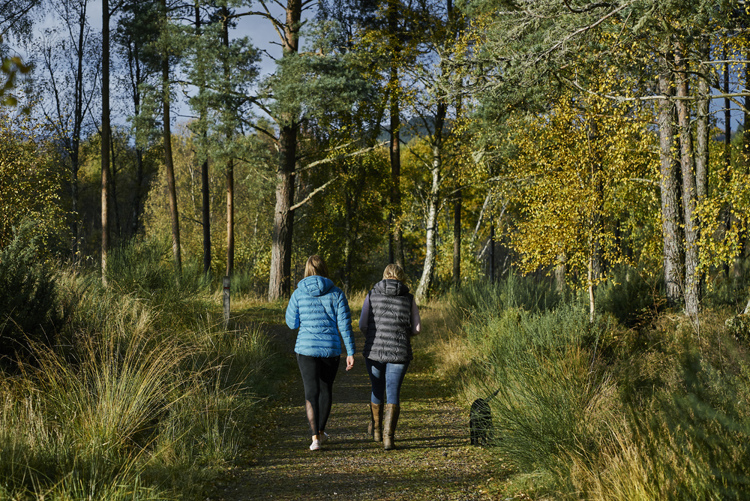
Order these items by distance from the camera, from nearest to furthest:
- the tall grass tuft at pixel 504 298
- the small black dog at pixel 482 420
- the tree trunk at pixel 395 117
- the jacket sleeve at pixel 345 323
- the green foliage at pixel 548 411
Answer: the green foliage at pixel 548 411
the small black dog at pixel 482 420
the jacket sleeve at pixel 345 323
the tall grass tuft at pixel 504 298
the tree trunk at pixel 395 117

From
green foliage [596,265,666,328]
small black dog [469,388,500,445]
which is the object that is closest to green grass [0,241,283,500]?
small black dog [469,388,500,445]

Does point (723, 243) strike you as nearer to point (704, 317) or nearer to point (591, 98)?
point (704, 317)

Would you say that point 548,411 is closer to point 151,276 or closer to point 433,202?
point 151,276

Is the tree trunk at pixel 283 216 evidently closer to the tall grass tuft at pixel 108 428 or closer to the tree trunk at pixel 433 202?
the tree trunk at pixel 433 202

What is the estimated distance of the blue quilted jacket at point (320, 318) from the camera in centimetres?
583

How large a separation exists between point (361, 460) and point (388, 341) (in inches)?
45.2

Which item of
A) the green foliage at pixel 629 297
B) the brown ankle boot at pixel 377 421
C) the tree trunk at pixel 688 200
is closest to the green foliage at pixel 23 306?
the brown ankle boot at pixel 377 421

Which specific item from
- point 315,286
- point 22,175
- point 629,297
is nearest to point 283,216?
point 22,175

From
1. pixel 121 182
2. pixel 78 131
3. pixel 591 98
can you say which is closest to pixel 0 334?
pixel 591 98

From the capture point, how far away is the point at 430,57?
67.5ft

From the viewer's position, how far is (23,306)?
21.3 feet

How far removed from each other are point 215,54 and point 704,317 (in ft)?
46.7

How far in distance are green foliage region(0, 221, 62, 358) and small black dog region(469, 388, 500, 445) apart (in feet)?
14.1

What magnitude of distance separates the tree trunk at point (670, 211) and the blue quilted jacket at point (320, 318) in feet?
28.3
